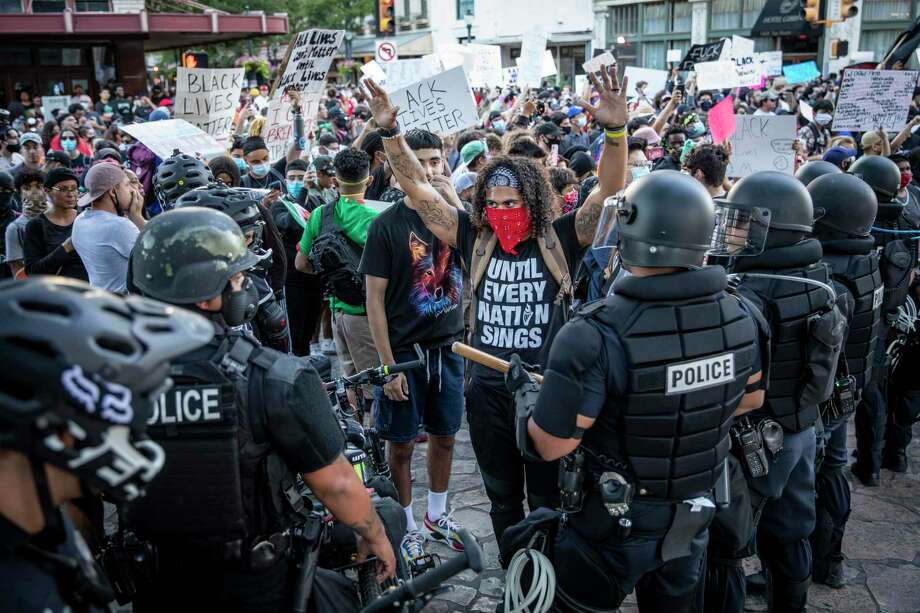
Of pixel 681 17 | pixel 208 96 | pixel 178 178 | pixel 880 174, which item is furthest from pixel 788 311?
pixel 681 17

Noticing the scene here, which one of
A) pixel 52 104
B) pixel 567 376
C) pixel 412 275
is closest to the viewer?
pixel 567 376

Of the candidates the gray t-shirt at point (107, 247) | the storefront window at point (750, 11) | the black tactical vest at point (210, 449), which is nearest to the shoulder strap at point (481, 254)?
the black tactical vest at point (210, 449)

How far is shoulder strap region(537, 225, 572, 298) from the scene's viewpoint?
409cm

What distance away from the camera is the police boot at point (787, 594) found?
12.5ft

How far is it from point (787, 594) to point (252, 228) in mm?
3302

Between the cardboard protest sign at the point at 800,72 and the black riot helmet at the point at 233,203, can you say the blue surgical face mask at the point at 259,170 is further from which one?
the cardboard protest sign at the point at 800,72

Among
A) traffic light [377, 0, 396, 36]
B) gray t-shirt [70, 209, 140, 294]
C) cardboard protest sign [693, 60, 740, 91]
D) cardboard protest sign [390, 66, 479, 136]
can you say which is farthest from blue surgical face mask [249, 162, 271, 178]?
traffic light [377, 0, 396, 36]

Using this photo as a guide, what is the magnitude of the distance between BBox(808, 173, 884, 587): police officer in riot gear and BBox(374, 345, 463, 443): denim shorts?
2137 millimetres

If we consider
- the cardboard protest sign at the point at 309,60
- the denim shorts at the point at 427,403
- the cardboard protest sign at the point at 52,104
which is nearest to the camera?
the denim shorts at the point at 427,403

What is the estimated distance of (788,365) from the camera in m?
3.60

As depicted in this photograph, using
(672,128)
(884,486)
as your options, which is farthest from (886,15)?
(884,486)

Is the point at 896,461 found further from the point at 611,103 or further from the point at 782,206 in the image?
the point at 611,103

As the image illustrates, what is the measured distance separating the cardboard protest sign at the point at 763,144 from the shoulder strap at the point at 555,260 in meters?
3.70

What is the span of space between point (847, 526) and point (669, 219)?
3.42 meters
